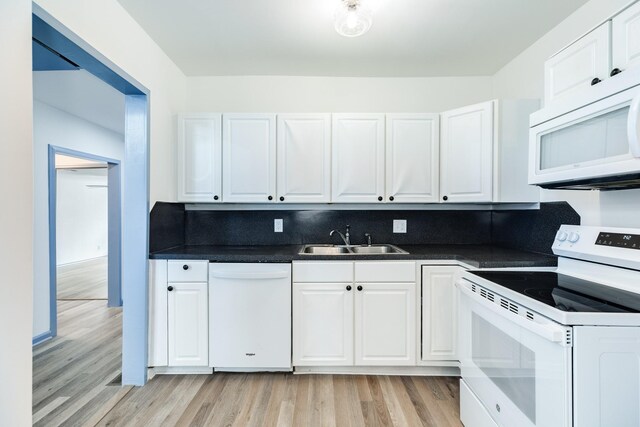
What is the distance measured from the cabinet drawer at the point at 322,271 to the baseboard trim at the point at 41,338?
8.42 feet

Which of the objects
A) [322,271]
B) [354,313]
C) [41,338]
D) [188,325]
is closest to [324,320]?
[354,313]

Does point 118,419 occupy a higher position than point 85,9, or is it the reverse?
point 85,9

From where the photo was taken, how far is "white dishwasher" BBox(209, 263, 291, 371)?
212 centimetres

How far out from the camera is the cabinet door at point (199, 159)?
95.5 inches

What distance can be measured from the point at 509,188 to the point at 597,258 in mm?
815

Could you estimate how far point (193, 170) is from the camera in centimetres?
244

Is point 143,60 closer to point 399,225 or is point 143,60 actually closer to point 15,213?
point 15,213

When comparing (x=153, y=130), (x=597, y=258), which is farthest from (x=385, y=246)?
(x=153, y=130)

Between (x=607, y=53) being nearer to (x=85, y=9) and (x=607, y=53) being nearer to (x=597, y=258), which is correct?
(x=597, y=258)

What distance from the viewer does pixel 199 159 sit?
2438 millimetres

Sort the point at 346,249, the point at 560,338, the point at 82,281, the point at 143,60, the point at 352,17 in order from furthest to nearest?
the point at 82,281 < the point at 346,249 < the point at 143,60 < the point at 352,17 < the point at 560,338

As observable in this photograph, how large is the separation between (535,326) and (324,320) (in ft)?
4.40

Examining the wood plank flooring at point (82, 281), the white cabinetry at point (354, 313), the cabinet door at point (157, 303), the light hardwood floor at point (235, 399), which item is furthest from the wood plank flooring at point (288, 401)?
the wood plank flooring at point (82, 281)

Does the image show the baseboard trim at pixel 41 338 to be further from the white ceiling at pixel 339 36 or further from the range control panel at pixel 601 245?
the range control panel at pixel 601 245
